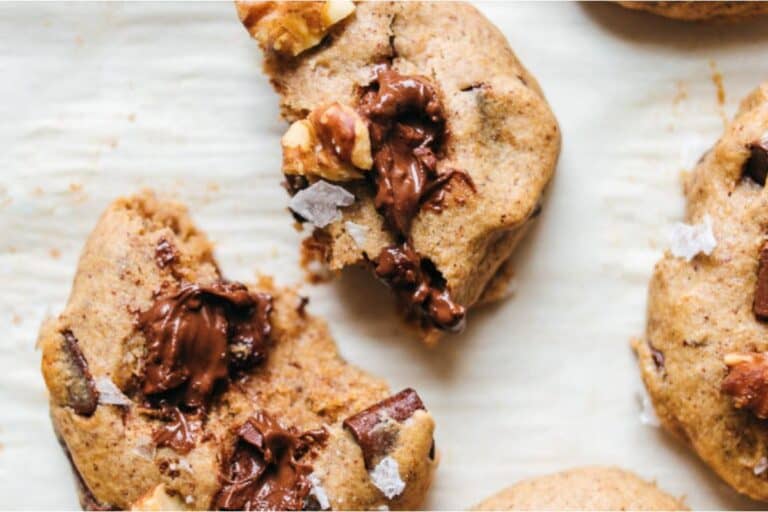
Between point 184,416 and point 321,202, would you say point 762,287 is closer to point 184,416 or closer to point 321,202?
point 321,202

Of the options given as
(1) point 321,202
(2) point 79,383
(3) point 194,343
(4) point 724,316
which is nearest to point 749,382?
(4) point 724,316

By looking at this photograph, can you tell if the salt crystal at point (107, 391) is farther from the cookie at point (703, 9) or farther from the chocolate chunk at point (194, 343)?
the cookie at point (703, 9)

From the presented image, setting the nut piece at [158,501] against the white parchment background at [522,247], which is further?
the white parchment background at [522,247]

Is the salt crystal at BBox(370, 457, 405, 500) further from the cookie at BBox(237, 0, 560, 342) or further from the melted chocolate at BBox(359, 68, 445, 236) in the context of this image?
the melted chocolate at BBox(359, 68, 445, 236)

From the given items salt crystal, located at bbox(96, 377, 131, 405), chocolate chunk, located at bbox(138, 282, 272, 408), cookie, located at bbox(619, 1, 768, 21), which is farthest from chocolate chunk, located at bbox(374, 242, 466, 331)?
cookie, located at bbox(619, 1, 768, 21)

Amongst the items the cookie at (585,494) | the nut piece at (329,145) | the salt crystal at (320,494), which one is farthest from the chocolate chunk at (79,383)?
the cookie at (585,494)

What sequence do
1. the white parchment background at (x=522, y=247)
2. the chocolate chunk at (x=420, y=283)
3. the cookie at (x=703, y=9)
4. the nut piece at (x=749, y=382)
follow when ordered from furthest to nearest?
the white parchment background at (x=522, y=247)
the cookie at (x=703, y=9)
the chocolate chunk at (x=420, y=283)
the nut piece at (x=749, y=382)
